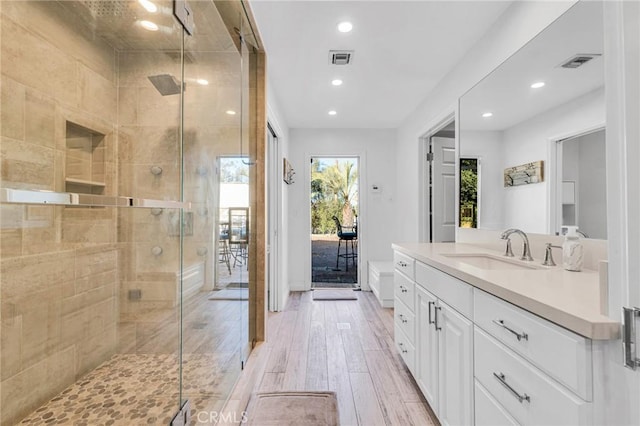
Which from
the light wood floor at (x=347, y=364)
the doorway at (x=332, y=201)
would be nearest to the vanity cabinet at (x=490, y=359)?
the light wood floor at (x=347, y=364)

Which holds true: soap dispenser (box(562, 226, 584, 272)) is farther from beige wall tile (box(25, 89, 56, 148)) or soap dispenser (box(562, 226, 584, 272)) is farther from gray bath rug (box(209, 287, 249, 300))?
beige wall tile (box(25, 89, 56, 148))

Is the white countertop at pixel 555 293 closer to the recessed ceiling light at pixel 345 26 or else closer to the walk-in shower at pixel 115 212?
the walk-in shower at pixel 115 212

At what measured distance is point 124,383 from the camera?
1881mm

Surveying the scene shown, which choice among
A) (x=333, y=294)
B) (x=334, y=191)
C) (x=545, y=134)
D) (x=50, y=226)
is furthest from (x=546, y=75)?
(x=334, y=191)

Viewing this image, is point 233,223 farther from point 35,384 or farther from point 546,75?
point 546,75

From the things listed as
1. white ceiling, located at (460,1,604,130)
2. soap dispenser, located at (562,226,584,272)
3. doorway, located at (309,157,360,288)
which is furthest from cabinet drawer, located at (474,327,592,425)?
doorway, located at (309,157,360,288)

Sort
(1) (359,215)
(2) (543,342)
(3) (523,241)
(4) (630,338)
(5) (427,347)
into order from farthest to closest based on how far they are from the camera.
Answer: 1. (1) (359,215)
2. (3) (523,241)
3. (5) (427,347)
4. (2) (543,342)
5. (4) (630,338)

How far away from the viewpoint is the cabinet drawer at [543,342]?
0.75m

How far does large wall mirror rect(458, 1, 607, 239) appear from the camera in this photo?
1.38m

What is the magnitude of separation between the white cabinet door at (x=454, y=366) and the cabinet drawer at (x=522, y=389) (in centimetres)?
7

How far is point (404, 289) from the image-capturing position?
85.8 inches

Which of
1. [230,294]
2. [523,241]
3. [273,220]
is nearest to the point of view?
[523,241]

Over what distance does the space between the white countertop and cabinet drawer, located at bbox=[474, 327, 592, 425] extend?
183mm

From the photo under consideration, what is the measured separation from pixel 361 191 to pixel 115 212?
3.23 m
